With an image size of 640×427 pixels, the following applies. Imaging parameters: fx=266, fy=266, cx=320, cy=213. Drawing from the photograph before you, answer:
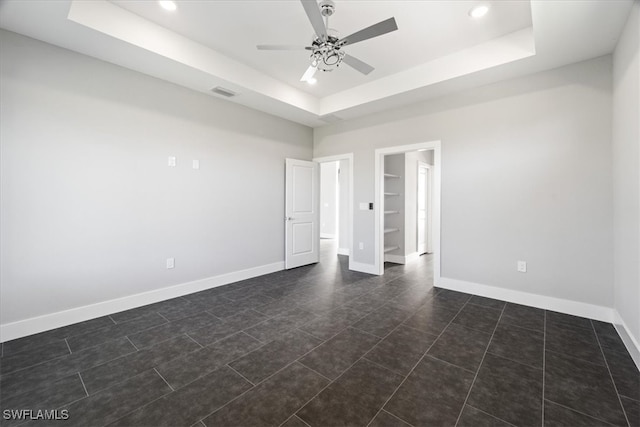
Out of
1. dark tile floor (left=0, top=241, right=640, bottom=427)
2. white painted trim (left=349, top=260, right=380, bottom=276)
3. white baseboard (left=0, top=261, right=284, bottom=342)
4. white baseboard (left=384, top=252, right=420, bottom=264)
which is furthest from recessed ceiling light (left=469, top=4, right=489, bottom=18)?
white baseboard (left=0, top=261, right=284, bottom=342)

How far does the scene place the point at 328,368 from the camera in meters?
2.00

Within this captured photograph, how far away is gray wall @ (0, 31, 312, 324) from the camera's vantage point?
251cm

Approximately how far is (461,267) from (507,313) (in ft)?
2.72

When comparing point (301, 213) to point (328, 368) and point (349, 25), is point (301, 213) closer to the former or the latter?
point (349, 25)

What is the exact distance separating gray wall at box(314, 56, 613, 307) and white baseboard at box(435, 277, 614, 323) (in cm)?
6

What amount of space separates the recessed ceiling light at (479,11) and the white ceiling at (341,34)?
0.04 meters

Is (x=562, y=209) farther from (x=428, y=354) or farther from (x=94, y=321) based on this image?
(x=94, y=321)

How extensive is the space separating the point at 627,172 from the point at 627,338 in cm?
142

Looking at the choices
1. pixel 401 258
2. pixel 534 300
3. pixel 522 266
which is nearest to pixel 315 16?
pixel 522 266

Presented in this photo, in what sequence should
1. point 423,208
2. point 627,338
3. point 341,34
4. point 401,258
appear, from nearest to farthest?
point 627,338 → point 341,34 → point 401,258 → point 423,208

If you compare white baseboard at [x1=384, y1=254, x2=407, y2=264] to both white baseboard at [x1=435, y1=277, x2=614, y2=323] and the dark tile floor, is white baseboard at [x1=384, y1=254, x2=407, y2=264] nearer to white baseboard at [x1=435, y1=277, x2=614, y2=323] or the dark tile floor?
white baseboard at [x1=435, y1=277, x2=614, y2=323]

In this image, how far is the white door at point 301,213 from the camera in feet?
16.4

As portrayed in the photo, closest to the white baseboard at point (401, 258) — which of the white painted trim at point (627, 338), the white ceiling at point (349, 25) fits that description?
the white painted trim at point (627, 338)

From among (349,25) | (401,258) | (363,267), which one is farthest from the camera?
(401,258)
